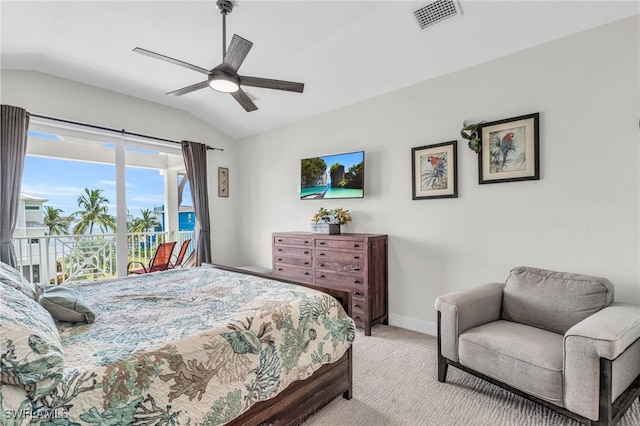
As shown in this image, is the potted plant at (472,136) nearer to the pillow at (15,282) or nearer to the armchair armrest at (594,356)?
the armchair armrest at (594,356)

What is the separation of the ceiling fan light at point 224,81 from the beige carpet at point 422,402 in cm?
241

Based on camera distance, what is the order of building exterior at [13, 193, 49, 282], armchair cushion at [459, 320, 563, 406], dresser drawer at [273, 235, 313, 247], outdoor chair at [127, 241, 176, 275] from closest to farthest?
armchair cushion at [459, 320, 563, 406], dresser drawer at [273, 235, 313, 247], building exterior at [13, 193, 49, 282], outdoor chair at [127, 241, 176, 275]

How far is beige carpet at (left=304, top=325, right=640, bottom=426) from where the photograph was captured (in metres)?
1.85

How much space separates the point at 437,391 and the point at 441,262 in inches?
51.1

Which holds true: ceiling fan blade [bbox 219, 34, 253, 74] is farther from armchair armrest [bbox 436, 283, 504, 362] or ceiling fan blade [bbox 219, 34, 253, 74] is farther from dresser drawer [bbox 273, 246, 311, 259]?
armchair armrest [bbox 436, 283, 504, 362]

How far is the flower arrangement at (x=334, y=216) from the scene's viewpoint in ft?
12.3

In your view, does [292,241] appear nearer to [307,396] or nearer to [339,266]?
[339,266]

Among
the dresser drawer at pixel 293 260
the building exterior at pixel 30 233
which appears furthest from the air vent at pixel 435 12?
the building exterior at pixel 30 233

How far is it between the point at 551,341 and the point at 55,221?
586 cm

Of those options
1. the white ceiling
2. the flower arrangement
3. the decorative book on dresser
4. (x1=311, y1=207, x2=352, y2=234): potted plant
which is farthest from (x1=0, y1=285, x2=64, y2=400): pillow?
the flower arrangement

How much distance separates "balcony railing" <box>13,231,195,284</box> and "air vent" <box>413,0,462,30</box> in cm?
455

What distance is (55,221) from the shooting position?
4.36 metres

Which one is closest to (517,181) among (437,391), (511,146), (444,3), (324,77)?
(511,146)

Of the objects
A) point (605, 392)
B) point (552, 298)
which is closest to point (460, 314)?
point (552, 298)
